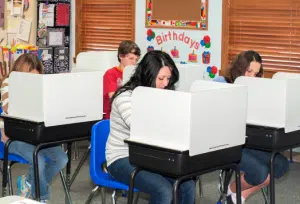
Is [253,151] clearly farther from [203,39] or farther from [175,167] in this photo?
[203,39]

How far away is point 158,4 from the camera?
6.29 meters

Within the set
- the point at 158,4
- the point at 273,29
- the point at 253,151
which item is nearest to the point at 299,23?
the point at 273,29

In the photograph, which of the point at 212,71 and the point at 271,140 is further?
the point at 212,71

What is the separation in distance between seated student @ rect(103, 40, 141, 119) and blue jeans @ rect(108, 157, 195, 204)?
123cm

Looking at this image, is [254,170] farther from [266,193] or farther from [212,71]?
[212,71]

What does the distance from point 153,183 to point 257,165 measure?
84 centimetres

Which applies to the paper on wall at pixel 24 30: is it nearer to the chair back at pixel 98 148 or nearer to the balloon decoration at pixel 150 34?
the balloon decoration at pixel 150 34

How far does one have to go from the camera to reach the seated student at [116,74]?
449 cm

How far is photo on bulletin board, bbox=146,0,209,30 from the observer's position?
19.6 feet

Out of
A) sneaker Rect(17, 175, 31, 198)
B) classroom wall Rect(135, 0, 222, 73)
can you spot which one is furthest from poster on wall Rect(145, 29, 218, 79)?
sneaker Rect(17, 175, 31, 198)

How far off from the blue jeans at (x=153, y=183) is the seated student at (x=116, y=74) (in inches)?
48.5

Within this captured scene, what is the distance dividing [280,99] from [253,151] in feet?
1.40

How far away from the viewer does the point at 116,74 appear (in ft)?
15.3

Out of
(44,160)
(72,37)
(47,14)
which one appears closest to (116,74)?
(44,160)
